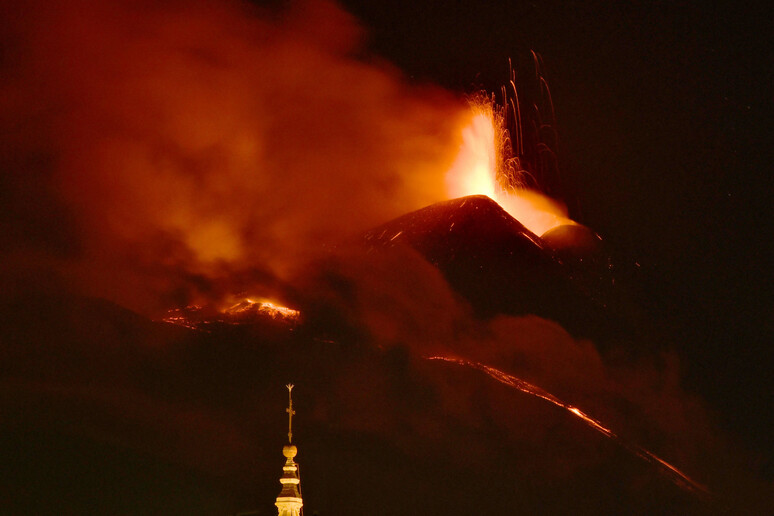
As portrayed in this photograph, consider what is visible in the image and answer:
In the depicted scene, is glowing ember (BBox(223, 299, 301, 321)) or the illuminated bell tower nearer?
the illuminated bell tower

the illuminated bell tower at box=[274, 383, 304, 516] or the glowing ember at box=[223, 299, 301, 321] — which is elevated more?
the glowing ember at box=[223, 299, 301, 321]

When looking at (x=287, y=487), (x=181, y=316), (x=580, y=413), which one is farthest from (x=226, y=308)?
(x=287, y=487)

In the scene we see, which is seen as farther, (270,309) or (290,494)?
(270,309)

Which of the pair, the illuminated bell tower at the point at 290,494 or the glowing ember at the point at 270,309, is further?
the glowing ember at the point at 270,309

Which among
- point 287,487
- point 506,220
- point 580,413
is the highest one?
point 506,220

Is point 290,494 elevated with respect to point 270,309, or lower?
lower

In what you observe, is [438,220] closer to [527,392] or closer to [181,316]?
[527,392]

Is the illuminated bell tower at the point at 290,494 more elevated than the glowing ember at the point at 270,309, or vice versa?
the glowing ember at the point at 270,309

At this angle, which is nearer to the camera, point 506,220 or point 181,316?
point 181,316

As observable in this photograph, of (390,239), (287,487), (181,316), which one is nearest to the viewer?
(287,487)

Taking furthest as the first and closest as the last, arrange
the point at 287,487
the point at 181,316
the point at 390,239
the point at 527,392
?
the point at 390,239
the point at 527,392
the point at 181,316
the point at 287,487

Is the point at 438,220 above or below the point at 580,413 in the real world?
above
